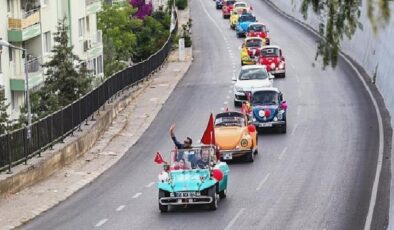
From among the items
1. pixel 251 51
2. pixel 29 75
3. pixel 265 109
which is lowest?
pixel 251 51

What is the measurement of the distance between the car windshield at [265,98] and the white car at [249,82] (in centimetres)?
591

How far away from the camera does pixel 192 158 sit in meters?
27.7

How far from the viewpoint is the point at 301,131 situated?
40906mm

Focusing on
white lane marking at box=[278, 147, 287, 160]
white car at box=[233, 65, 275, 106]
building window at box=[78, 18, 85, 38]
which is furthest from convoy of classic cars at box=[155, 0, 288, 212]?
building window at box=[78, 18, 85, 38]

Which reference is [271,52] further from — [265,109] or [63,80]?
[265,109]

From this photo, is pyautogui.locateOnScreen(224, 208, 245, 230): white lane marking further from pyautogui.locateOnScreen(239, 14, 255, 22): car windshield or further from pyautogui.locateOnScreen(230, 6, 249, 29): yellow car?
pyautogui.locateOnScreen(230, 6, 249, 29): yellow car

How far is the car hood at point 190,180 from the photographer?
26734 mm

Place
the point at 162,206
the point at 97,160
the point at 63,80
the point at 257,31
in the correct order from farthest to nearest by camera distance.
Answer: the point at 257,31 < the point at 63,80 < the point at 97,160 < the point at 162,206

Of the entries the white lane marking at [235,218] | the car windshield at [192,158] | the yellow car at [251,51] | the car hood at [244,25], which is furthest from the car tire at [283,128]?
the car hood at [244,25]

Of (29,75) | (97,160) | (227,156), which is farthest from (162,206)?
(29,75)

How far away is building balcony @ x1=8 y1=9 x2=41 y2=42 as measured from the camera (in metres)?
51.6

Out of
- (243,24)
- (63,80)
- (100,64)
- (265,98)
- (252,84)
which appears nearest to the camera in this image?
(265,98)

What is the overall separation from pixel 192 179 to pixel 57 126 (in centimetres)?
953

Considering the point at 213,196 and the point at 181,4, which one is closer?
the point at 213,196
